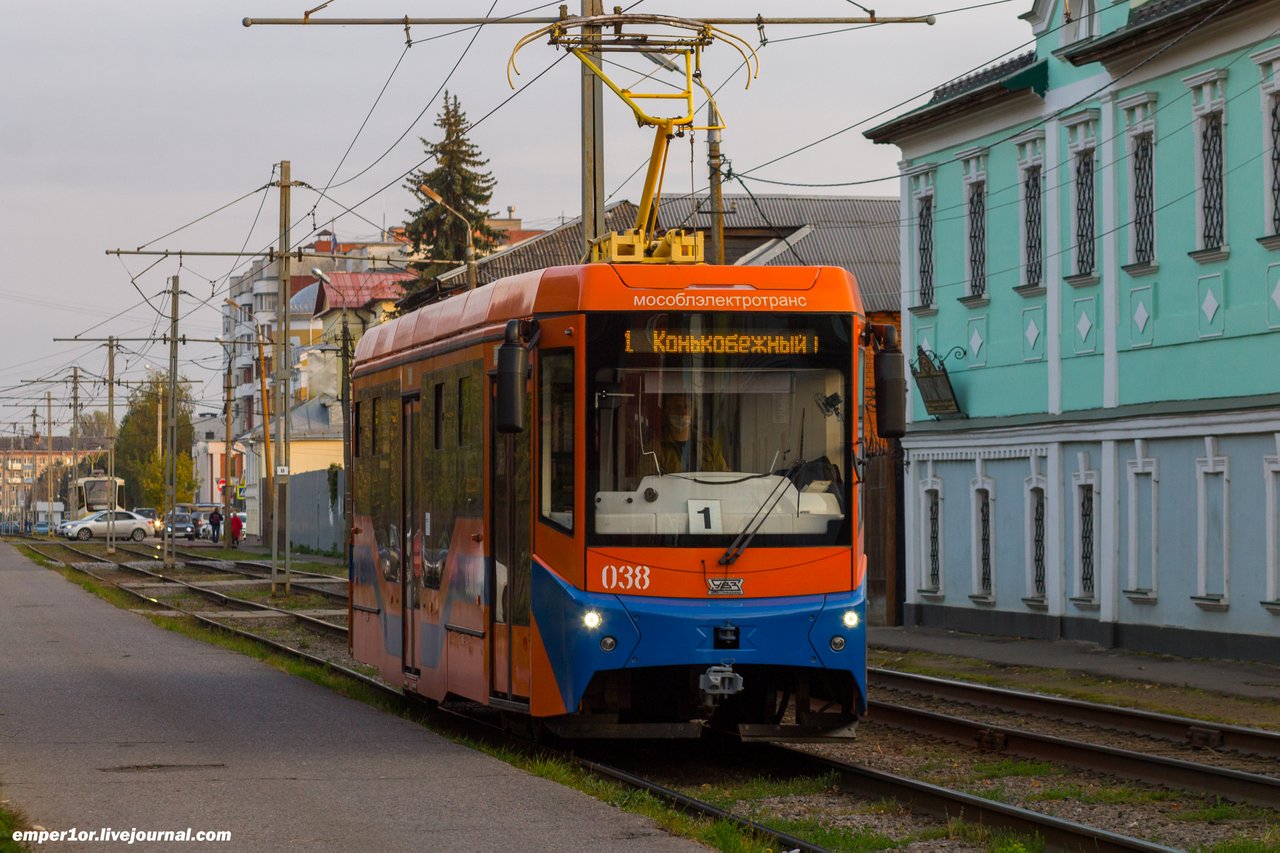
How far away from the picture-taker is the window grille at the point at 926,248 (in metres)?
32.8

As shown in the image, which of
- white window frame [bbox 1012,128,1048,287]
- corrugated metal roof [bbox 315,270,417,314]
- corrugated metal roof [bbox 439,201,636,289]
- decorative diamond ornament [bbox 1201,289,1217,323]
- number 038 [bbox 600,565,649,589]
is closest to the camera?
number 038 [bbox 600,565,649,589]

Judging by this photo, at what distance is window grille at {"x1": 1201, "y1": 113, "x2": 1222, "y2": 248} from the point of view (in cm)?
2428

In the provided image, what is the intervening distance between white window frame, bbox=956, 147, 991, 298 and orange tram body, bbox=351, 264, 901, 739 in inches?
698

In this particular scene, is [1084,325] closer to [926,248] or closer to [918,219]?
[926,248]

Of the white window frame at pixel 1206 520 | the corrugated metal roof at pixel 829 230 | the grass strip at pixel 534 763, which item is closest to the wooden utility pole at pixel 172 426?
the corrugated metal roof at pixel 829 230

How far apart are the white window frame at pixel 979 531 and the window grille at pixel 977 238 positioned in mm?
2653

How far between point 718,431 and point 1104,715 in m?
5.47

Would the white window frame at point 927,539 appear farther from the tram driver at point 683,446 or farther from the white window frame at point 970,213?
the tram driver at point 683,446

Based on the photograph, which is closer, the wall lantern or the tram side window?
the tram side window

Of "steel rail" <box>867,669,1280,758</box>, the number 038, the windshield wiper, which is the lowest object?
"steel rail" <box>867,669,1280,758</box>

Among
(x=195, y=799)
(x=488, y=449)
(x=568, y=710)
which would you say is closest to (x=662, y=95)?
(x=488, y=449)

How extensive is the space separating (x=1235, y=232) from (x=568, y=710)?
13.9 meters

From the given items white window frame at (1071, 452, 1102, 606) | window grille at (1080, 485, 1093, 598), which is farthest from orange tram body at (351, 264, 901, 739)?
window grille at (1080, 485, 1093, 598)

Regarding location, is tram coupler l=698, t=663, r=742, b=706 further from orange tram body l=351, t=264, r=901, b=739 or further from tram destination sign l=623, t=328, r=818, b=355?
tram destination sign l=623, t=328, r=818, b=355
